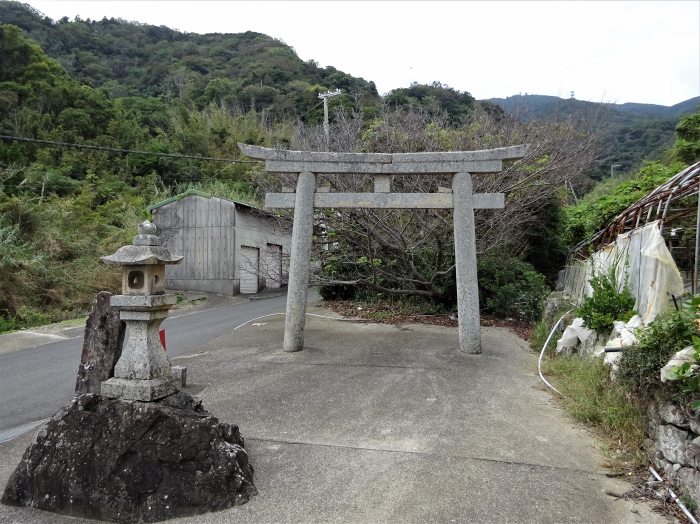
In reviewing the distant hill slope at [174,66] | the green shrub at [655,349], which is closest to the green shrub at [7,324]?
the green shrub at [655,349]

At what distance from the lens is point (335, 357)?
7.06m

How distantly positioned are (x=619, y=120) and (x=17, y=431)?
35.7 m

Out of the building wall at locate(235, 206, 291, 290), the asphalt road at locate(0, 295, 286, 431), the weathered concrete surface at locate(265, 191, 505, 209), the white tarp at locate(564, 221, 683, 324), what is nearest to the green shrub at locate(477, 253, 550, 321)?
the weathered concrete surface at locate(265, 191, 505, 209)

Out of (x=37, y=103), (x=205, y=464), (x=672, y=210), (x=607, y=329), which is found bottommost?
(x=205, y=464)

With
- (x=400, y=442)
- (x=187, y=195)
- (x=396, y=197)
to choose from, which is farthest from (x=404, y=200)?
(x=187, y=195)

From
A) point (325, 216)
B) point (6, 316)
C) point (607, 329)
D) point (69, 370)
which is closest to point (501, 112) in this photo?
point (325, 216)

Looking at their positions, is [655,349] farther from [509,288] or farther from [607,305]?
[509,288]

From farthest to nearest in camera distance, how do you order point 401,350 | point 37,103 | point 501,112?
1. point 37,103
2. point 501,112
3. point 401,350

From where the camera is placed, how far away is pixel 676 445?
3.21 m

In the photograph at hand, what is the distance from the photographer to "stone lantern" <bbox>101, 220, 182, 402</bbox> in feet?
10.9

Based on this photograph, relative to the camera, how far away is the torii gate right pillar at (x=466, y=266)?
7.39 m

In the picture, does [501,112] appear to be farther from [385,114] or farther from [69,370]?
[69,370]

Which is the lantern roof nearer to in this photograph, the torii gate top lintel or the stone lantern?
the stone lantern

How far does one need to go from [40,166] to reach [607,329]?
68.2 feet
